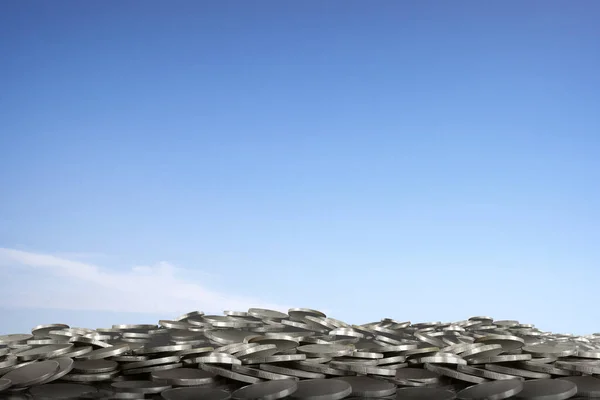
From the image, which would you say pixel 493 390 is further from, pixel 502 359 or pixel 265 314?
pixel 265 314

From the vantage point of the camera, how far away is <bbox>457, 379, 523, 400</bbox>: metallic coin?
377 centimetres

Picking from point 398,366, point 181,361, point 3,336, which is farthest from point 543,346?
point 3,336

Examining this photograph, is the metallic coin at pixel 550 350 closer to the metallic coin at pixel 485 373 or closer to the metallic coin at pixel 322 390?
the metallic coin at pixel 485 373

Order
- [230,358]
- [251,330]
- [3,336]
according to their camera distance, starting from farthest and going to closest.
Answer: [3,336], [251,330], [230,358]

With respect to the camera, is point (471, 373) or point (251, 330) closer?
point (471, 373)

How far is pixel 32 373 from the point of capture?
13.2 ft

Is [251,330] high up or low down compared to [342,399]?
up

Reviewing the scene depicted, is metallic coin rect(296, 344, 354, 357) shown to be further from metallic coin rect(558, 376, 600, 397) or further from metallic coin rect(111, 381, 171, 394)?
metallic coin rect(558, 376, 600, 397)

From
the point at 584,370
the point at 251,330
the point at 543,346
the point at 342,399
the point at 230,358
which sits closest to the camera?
the point at 342,399

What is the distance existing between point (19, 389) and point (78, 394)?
426 millimetres

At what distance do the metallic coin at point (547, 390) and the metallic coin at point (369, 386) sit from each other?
82 cm

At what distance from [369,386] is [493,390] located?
30.5 inches

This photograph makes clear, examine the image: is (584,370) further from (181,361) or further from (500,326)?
(181,361)

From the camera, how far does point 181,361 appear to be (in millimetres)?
4297
